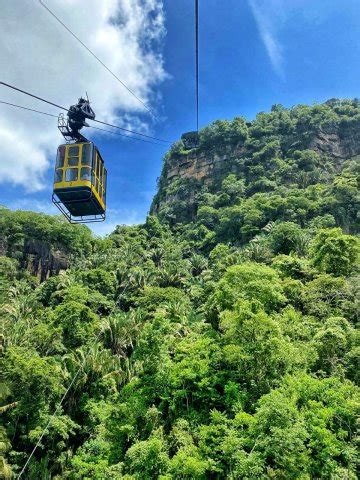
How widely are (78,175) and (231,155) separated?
60.1 m

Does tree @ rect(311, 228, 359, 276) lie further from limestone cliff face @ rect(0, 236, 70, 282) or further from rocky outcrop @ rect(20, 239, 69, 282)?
rocky outcrop @ rect(20, 239, 69, 282)

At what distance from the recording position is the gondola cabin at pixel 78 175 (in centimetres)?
1675

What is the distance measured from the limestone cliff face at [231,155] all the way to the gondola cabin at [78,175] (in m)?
51.3

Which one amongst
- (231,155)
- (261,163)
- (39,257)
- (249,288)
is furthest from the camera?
(231,155)

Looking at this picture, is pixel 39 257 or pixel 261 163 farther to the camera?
pixel 261 163

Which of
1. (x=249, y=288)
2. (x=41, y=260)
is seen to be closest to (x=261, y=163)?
(x=41, y=260)

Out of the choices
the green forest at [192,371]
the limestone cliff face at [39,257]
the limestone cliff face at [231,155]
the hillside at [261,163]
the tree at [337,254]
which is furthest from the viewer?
the limestone cliff face at [231,155]

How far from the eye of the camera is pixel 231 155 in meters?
74.3

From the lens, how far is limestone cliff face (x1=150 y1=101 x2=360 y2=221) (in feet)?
229

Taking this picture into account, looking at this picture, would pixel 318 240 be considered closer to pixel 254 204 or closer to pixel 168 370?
pixel 168 370

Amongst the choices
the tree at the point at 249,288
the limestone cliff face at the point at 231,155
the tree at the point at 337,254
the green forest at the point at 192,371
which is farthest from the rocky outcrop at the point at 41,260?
the tree at the point at 337,254

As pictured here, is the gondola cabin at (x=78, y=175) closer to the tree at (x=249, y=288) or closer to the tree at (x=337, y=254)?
the tree at (x=249, y=288)

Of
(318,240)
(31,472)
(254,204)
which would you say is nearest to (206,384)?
(31,472)

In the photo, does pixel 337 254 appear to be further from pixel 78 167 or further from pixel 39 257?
pixel 39 257
